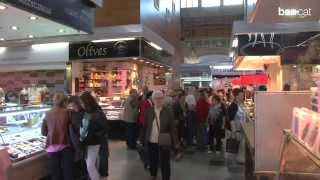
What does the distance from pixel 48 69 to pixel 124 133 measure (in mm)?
3063

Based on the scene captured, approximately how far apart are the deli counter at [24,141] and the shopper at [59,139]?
188 mm

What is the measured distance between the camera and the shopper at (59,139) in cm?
571

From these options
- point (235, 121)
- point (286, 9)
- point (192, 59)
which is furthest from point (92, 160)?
point (192, 59)

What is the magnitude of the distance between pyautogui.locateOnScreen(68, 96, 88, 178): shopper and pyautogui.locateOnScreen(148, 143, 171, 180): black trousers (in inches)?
45.0

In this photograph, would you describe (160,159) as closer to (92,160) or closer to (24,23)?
(92,160)

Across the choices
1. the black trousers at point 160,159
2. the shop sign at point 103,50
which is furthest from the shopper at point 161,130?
the shop sign at point 103,50

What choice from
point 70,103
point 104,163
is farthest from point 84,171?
point 70,103

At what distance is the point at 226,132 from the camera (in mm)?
10844

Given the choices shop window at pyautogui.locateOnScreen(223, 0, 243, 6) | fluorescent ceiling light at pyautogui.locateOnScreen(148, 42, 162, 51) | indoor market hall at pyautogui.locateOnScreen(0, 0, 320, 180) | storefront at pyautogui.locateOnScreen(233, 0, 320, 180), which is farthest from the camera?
shop window at pyautogui.locateOnScreen(223, 0, 243, 6)

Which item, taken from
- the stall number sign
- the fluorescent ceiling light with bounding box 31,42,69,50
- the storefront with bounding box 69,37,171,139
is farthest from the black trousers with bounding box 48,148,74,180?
the fluorescent ceiling light with bounding box 31,42,69,50

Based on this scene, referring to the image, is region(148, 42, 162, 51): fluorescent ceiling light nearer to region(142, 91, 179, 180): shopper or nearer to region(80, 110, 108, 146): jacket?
region(142, 91, 179, 180): shopper

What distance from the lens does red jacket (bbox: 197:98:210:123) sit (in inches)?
423

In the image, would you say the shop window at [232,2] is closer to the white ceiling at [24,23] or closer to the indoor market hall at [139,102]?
the indoor market hall at [139,102]

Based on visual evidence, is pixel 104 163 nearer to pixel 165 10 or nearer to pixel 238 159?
pixel 238 159
